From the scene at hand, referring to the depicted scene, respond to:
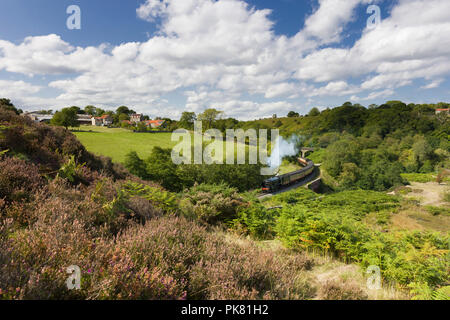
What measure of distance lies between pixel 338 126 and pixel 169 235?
128049mm

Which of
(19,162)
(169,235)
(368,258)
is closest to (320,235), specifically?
(368,258)

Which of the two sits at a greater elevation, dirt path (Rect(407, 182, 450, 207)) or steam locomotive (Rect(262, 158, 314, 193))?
steam locomotive (Rect(262, 158, 314, 193))

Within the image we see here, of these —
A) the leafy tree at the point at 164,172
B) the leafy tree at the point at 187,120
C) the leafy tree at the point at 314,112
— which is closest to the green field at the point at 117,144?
the leafy tree at the point at 164,172

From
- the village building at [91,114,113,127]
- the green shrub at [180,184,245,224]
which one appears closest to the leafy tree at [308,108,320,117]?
the village building at [91,114,113,127]

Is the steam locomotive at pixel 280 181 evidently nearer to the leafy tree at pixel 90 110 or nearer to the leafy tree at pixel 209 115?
the leafy tree at pixel 209 115

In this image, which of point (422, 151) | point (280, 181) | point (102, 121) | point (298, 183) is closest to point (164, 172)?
point (280, 181)

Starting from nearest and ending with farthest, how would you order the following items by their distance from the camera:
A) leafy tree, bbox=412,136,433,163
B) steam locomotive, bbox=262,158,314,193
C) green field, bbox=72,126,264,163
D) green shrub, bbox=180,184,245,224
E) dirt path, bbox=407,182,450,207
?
green shrub, bbox=180,184,245,224 → steam locomotive, bbox=262,158,314,193 → dirt path, bbox=407,182,450,207 → green field, bbox=72,126,264,163 → leafy tree, bbox=412,136,433,163

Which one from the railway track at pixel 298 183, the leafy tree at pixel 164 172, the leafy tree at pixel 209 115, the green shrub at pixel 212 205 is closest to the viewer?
the green shrub at pixel 212 205

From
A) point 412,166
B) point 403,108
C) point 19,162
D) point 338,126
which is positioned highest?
point 403,108

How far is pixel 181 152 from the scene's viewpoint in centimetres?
3994

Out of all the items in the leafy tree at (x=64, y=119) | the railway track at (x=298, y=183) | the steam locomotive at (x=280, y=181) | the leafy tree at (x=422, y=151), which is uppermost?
the leafy tree at (x=64, y=119)

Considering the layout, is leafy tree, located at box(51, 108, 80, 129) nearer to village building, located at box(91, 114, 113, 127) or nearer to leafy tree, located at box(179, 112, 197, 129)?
leafy tree, located at box(179, 112, 197, 129)
